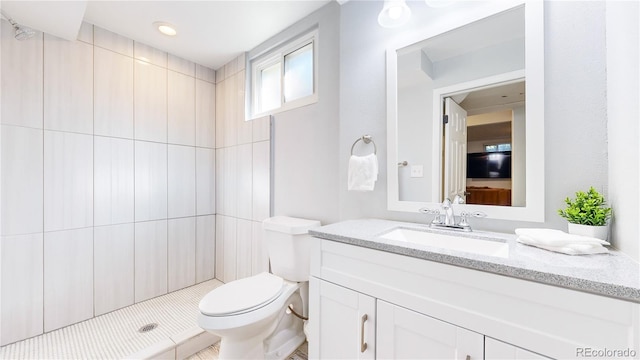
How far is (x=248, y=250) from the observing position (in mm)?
2299

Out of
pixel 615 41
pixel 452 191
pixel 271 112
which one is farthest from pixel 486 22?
pixel 271 112

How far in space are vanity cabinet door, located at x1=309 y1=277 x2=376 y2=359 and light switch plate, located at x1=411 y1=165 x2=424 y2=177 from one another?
2.33 ft

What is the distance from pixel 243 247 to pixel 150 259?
79 cm

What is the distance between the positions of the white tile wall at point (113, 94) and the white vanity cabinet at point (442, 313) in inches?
78.1

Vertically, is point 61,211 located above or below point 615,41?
below

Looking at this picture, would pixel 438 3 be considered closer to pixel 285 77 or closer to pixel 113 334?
pixel 285 77

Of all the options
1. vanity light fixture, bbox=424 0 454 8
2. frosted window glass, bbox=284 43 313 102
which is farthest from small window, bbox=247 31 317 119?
vanity light fixture, bbox=424 0 454 8

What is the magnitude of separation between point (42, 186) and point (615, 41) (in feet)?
10.0

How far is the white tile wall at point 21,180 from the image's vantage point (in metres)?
1.61

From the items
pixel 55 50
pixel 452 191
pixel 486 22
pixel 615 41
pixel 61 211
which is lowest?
pixel 61 211

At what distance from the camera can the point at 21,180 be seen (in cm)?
166

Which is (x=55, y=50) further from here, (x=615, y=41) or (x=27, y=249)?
(x=615, y=41)

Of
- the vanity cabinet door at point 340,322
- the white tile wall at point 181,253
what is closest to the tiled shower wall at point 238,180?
the white tile wall at point 181,253

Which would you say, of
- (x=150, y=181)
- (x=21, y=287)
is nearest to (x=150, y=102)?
(x=150, y=181)
